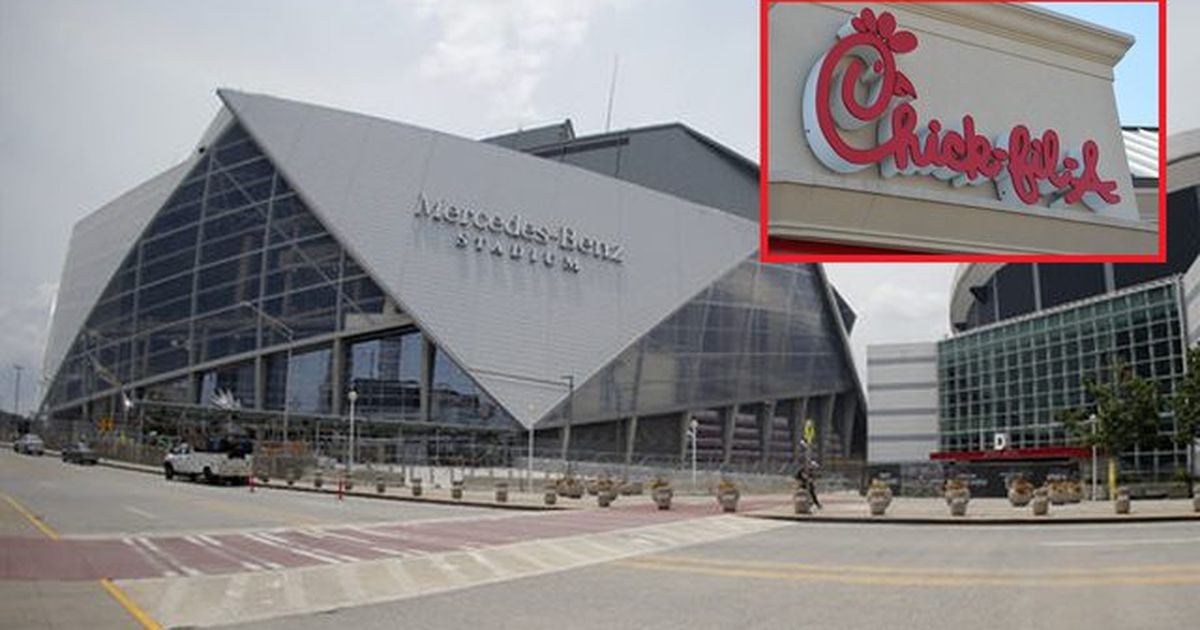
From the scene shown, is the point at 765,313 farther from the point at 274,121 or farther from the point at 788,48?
the point at 788,48

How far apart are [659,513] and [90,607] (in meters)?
23.4

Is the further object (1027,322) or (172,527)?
(1027,322)

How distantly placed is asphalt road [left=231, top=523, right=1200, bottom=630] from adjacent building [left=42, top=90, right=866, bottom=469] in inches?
1993

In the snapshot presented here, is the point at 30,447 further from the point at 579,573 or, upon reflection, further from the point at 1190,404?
the point at 1190,404

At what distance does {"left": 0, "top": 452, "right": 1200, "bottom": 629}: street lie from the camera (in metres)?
11.9

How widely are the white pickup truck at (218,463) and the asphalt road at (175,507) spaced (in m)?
1.19

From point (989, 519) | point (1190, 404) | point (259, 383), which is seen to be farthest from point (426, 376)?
point (989, 519)

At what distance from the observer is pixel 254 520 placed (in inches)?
1075

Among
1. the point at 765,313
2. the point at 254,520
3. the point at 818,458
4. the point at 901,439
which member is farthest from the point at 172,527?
the point at 818,458

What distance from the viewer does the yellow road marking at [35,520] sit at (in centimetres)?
2195

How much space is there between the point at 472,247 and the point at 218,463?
108ft

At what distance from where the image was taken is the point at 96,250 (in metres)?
102

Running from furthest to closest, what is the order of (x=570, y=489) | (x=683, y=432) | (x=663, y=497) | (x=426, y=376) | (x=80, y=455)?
(x=683, y=432)
(x=426, y=376)
(x=80, y=455)
(x=570, y=489)
(x=663, y=497)

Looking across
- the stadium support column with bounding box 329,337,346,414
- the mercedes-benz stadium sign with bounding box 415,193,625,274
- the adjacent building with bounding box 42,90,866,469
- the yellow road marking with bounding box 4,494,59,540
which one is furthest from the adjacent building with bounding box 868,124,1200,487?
the yellow road marking with bounding box 4,494,59,540
